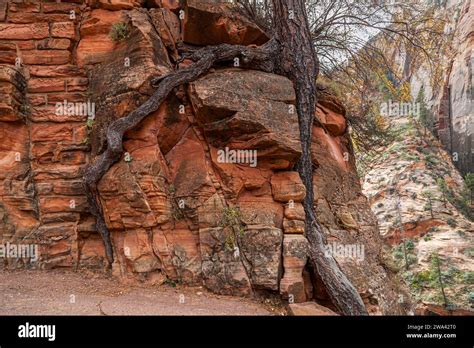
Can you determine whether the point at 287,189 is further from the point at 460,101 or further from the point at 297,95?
the point at 460,101

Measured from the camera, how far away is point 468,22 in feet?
90.0

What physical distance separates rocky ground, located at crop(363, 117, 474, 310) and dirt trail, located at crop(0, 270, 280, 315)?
38.8 feet

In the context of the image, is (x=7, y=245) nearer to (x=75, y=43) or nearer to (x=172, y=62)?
(x=75, y=43)

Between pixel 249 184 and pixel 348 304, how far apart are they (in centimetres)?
256

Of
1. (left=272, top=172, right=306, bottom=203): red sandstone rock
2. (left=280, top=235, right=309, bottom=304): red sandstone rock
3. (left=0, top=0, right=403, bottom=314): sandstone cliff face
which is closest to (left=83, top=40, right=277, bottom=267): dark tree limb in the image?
(left=0, top=0, right=403, bottom=314): sandstone cliff face

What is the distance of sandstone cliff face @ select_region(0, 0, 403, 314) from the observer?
219 inches

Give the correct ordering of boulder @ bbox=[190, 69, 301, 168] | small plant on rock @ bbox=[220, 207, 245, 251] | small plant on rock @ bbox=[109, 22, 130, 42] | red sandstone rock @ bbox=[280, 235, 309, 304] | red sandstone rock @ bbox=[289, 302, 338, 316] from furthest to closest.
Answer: small plant on rock @ bbox=[109, 22, 130, 42], boulder @ bbox=[190, 69, 301, 168], small plant on rock @ bbox=[220, 207, 245, 251], red sandstone rock @ bbox=[280, 235, 309, 304], red sandstone rock @ bbox=[289, 302, 338, 316]

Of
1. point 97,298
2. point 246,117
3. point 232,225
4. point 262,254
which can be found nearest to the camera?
point 97,298

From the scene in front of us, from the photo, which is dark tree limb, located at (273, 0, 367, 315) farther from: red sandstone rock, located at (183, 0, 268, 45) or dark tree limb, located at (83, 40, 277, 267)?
dark tree limb, located at (83, 40, 277, 267)

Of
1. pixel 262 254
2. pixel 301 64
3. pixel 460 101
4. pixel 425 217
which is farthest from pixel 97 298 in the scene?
pixel 460 101

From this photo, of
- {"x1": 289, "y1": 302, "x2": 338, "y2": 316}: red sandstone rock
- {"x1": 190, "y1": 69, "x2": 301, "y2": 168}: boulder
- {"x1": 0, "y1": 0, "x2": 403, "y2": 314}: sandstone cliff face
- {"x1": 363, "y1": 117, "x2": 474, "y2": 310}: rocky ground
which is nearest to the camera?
{"x1": 289, "y1": 302, "x2": 338, "y2": 316}: red sandstone rock

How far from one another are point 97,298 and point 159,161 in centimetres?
241

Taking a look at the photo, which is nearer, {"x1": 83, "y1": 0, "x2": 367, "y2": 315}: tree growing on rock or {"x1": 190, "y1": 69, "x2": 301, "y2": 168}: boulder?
{"x1": 83, "y1": 0, "x2": 367, "y2": 315}: tree growing on rock

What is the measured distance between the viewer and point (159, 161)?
589cm
